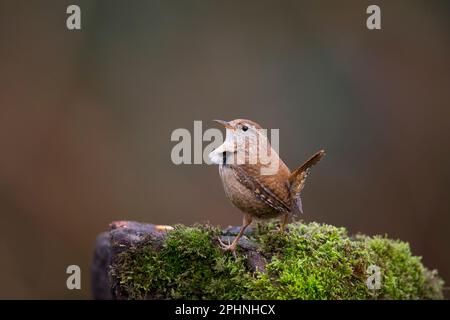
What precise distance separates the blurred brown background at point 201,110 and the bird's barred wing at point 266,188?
3.96 m

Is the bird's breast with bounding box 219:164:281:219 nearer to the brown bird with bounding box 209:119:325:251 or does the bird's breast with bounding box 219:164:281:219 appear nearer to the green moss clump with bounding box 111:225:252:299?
the brown bird with bounding box 209:119:325:251

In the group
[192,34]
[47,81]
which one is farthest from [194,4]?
[47,81]

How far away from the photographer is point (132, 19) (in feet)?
25.2

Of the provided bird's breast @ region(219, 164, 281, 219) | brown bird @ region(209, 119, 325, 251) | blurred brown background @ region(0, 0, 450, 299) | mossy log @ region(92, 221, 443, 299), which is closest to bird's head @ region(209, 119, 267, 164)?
brown bird @ region(209, 119, 325, 251)

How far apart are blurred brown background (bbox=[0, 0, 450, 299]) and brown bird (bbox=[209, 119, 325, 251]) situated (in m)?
3.78

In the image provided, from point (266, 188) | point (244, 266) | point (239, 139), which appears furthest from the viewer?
point (239, 139)

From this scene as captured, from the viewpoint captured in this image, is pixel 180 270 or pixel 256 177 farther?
pixel 256 177

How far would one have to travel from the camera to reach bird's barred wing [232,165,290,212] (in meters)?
3.39

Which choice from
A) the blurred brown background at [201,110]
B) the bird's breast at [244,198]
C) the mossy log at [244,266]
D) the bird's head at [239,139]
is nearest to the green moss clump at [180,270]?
the mossy log at [244,266]

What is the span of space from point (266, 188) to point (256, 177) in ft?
0.32

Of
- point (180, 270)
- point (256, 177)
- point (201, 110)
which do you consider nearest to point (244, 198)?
point (256, 177)

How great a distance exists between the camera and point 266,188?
11.1 ft

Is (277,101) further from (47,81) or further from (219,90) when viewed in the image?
(47,81)

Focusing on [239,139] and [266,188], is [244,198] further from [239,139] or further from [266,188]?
[239,139]
